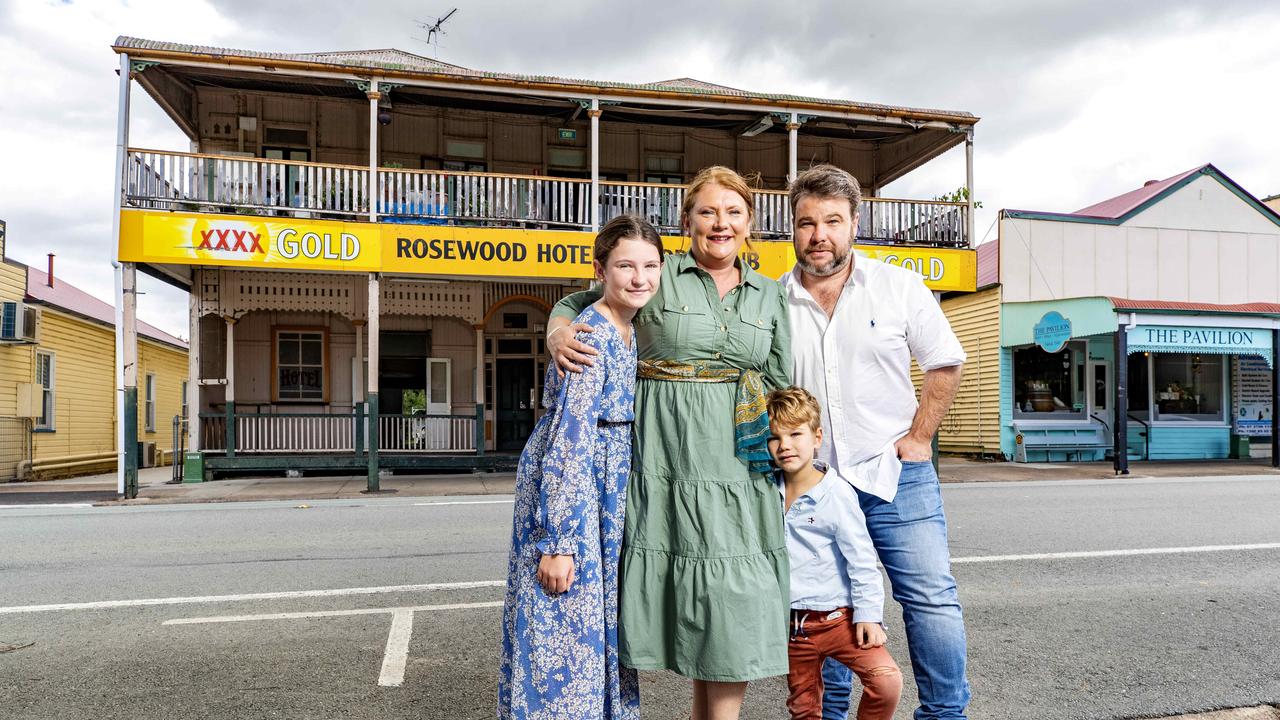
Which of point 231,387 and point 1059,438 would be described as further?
point 1059,438

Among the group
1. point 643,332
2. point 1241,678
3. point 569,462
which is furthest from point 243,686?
point 1241,678

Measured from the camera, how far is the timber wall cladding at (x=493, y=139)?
16.6 metres

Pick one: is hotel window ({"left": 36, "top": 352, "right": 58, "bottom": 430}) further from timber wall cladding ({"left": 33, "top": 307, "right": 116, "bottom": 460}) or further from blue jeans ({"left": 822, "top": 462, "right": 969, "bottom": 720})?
blue jeans ({"left": 822, "top": 462, "right": 969, "bottom": 720})

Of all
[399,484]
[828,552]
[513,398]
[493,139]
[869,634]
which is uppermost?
[493,139]

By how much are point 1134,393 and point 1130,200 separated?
14.8 feet

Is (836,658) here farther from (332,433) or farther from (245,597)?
(332,433)

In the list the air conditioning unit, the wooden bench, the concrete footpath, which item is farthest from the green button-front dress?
the air conditioning unit

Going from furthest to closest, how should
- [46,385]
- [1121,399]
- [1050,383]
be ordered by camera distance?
[46,385] < [1050,383] < [1121,399]

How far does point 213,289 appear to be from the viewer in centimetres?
1596

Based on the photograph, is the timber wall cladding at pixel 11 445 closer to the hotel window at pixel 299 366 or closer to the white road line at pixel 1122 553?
the hotel window at pixel 299 366

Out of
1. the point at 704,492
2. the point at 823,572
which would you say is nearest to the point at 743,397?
the point at 704,492

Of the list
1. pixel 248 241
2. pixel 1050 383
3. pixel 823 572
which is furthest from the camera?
pixel 1050 383

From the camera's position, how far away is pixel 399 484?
14320mm

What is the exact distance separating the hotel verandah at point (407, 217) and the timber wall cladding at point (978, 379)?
11.5 ft
